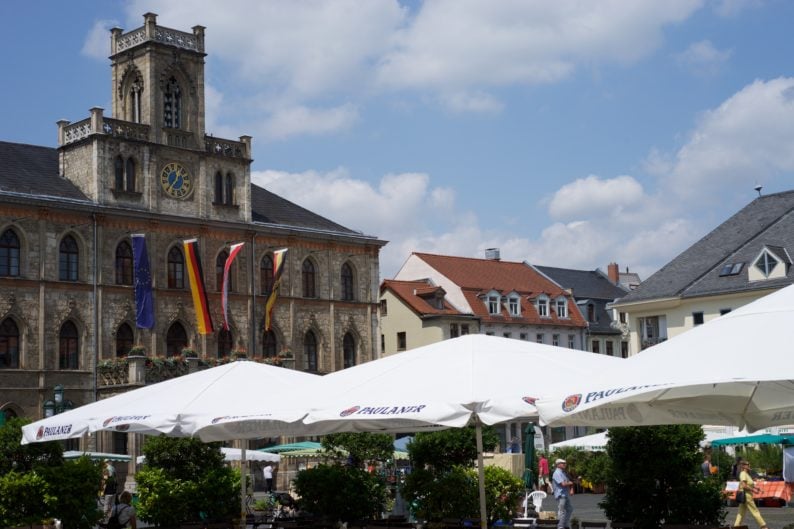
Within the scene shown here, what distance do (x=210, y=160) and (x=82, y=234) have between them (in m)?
7.21

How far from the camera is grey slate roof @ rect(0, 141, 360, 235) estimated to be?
152 ft

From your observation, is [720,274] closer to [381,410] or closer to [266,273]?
[266,273]

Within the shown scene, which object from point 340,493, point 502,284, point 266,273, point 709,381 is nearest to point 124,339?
point 266,273

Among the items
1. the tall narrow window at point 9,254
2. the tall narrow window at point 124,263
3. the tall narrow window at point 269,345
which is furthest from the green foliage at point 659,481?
the tall narrow window at point 269,345

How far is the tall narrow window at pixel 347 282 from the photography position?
5644 cm

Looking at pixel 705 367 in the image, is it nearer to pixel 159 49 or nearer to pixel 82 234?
pixel 82 234

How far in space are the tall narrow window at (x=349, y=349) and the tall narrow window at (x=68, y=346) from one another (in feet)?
44.8

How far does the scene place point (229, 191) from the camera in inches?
2069

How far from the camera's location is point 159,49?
166 feet

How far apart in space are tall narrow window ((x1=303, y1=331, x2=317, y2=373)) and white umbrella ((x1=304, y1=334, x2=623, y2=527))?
39005 mm

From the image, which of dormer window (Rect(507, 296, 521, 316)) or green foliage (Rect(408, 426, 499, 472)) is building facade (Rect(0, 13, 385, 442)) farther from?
green foliage (Rect(408, 426, 499, 472))

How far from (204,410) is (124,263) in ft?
109

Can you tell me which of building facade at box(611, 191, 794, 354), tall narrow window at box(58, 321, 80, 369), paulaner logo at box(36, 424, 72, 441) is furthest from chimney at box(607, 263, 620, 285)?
paulaner logo at box(36, 424, 72, 441)

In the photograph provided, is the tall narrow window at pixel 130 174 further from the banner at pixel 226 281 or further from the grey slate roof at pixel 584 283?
the grey slate roof at pixel 584 283
